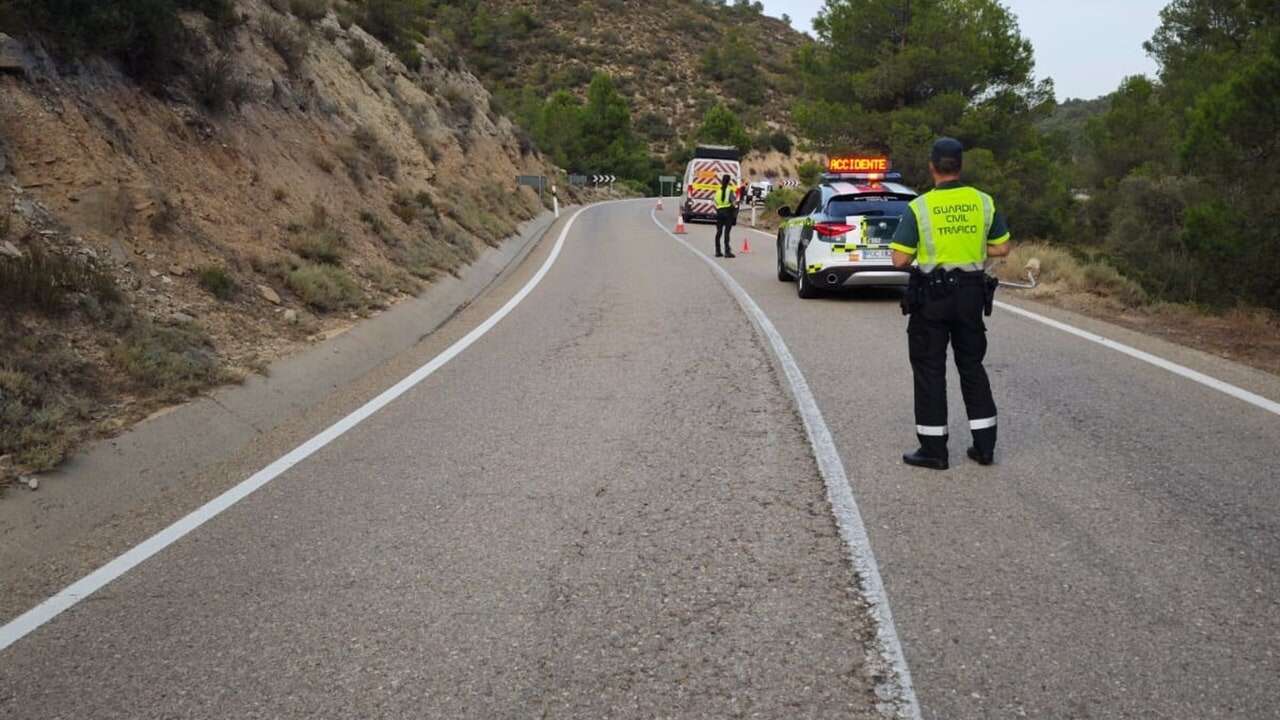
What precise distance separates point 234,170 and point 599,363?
21.0ft

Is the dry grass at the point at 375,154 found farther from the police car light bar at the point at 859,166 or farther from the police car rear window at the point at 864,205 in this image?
the police car rear window at the point at 864,205

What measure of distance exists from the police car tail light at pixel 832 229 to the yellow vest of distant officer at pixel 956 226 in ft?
22.3

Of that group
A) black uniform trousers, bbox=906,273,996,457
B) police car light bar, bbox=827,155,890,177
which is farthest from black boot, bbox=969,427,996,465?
police car light bar, bbox=827,155,890,177

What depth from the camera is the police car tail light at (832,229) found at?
40.9ft

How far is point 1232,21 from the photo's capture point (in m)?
27.2

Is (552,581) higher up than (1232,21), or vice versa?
(1232,21)

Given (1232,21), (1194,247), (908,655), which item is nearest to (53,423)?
(908,655)

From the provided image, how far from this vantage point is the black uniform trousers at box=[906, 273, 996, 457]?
564cm

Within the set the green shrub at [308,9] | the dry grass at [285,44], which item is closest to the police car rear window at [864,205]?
the dry grass at [285,44]

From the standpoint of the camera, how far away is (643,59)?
100 meters

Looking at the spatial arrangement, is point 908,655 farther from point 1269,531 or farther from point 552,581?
point 1269,531

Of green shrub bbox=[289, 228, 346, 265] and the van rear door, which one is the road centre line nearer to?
green shrub bbox=[289, 228, 346, 265]

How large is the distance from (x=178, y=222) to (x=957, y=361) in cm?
800

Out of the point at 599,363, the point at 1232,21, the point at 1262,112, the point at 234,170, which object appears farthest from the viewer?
the point at 1232,21
